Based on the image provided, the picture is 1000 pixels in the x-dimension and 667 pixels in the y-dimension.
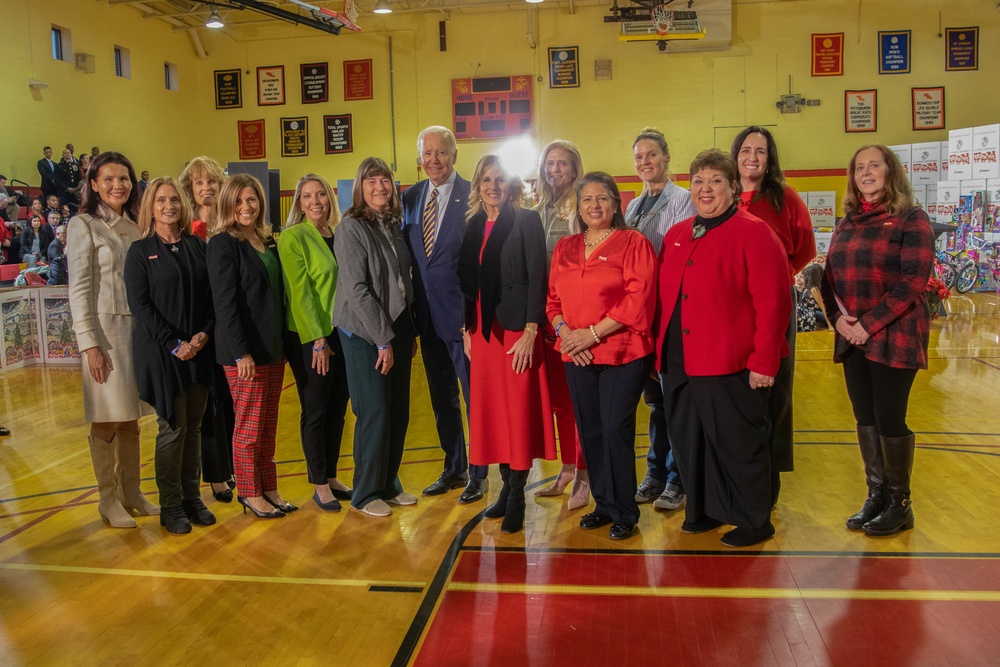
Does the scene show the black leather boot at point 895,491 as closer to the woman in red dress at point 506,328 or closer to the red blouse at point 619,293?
the red blouse at point 619,293

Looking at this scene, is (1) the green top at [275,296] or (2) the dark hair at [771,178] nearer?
(2) the dark hair at [771,178]

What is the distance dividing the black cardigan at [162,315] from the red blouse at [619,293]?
1618 millimetres

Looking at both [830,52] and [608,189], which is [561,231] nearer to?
[608,189]

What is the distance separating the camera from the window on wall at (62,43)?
13.2 metres

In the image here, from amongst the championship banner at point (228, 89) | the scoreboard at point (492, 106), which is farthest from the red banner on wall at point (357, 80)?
the championship banner at point (228, 89)

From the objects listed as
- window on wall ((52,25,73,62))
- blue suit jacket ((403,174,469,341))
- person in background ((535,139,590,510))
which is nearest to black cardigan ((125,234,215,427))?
blue suit jacket ((403,174,469,341))

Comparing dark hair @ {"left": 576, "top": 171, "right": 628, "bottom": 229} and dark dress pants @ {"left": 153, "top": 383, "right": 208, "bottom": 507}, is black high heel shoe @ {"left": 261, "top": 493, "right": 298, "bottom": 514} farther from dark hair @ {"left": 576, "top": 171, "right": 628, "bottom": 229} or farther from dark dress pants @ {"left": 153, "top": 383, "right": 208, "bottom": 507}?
dark hair @ {"left": 576, "top": 171, "right": 628, "bottom": 229}

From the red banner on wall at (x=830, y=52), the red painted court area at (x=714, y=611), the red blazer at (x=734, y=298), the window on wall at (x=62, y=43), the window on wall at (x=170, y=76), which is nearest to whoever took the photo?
the red painted court area at (x=714, y=611)

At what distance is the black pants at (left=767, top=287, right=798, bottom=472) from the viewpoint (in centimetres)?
349

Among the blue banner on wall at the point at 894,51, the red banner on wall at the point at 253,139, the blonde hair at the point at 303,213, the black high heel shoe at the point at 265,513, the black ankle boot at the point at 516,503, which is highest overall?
the blue banner on wall at the point at 894,51

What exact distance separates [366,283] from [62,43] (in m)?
12.3

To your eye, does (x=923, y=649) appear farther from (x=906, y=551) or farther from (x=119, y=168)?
(x=119, y=168)

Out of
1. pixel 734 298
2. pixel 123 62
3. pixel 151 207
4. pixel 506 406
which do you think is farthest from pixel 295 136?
pixel 734 298

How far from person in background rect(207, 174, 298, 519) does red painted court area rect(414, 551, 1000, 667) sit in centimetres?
117
